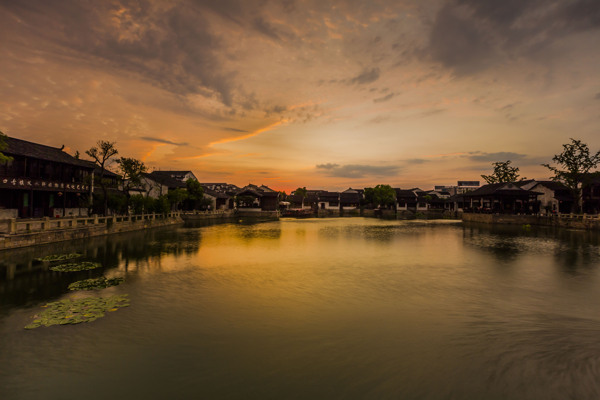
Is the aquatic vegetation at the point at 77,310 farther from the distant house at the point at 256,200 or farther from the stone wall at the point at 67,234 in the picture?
Answer: the distant house at the point at 256,200

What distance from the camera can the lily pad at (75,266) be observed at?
1282 cm

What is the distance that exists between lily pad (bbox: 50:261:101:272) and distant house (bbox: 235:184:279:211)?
46.0 meters

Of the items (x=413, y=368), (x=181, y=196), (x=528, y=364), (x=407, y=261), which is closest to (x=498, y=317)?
(x=528, y=364)

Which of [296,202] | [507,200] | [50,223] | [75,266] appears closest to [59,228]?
[50,223]

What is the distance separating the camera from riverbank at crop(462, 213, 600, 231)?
34.3 metres

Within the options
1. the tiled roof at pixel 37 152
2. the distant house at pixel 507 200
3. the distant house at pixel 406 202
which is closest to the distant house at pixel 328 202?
the distant house at pixel 406 202

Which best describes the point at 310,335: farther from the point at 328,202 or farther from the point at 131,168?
the point at 328,202

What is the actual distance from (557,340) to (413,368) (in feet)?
13.1

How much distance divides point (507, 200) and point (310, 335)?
52508 millimetres

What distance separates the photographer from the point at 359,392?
16.2ft

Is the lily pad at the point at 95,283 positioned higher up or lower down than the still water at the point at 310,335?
higher up

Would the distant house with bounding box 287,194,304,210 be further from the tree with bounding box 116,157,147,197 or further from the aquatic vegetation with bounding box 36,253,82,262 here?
the aquatic vegetation with bounding box 36,253,82,262

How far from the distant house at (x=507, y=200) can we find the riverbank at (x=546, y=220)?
2.09 metres

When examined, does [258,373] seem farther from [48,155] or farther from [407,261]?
[48,155]
